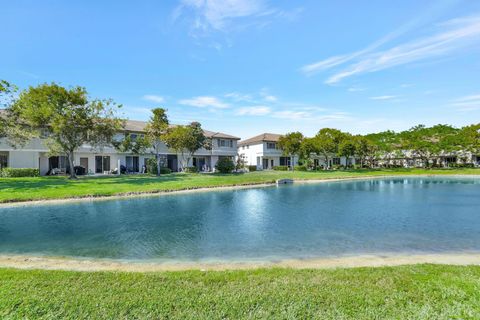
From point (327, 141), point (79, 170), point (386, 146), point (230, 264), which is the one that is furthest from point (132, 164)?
point (386, 146)

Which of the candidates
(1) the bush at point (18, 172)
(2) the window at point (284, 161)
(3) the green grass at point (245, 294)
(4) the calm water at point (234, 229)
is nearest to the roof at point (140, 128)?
(1) the bush at point (18, 172)

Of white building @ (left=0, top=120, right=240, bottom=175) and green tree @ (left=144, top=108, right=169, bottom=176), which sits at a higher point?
green tree @ (left=144, top=108, right=169, bottom=176)

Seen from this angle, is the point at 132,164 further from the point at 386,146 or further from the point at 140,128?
the point at 386,146

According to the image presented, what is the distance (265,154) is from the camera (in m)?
53.7

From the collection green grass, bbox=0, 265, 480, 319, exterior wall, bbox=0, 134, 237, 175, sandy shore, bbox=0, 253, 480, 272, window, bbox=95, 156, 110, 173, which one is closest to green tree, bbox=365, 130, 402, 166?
exterior wall, bbox=0, 134, 237, 175

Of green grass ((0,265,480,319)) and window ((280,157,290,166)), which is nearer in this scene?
green grass ((0,265,480,319))

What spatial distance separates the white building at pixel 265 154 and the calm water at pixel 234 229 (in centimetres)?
3468

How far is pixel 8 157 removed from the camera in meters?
31.0

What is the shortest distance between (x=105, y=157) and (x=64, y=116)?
11.0m

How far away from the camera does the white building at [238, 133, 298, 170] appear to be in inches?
2119

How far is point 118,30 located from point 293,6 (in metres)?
11.9

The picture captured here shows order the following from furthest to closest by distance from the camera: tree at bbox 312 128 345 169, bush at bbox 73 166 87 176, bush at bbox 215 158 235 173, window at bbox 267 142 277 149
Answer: window at bbox 267 142 277 149, tree at bbox 312 128 345 169, bush at bbox 215 158 235 173, bush at bbox 73 166 87 176

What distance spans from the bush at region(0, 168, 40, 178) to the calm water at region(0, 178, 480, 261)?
598 inches

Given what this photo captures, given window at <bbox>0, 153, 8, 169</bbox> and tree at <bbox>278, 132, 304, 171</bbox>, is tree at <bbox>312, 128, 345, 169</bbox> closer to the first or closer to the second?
tree at <bbox>278, 132, 304, 171</bbox>
